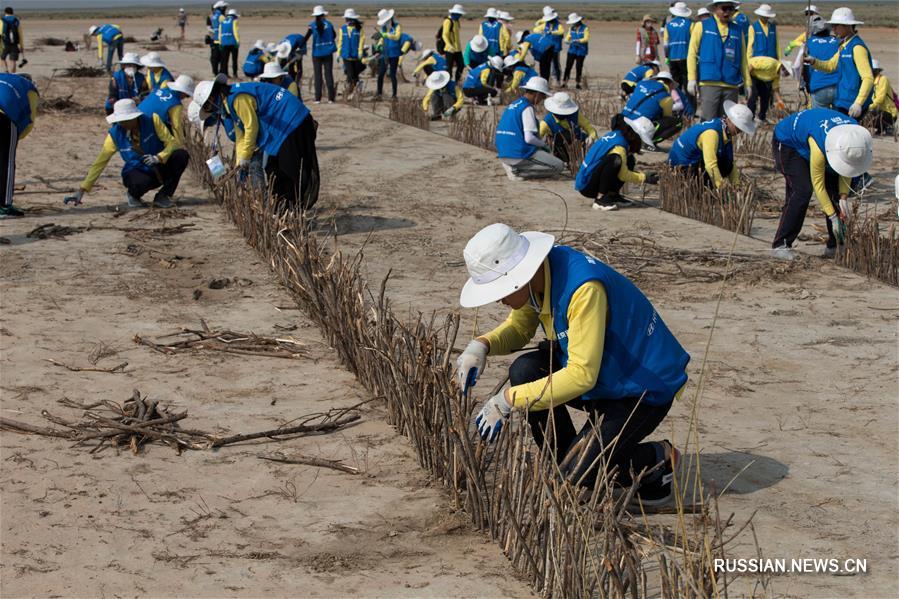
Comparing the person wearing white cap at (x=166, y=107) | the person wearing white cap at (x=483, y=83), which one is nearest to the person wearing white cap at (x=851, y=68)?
the person wearing white cap at (x=166, y=107)

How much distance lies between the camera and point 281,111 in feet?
29.2

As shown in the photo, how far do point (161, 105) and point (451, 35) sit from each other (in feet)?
34.3

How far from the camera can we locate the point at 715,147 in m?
9.42

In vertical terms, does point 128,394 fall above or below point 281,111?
below

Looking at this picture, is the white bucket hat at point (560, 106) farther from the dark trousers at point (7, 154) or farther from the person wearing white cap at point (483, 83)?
the person wearing white cap at point (483, 83)

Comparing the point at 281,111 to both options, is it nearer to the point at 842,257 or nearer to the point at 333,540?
the point at 842,257

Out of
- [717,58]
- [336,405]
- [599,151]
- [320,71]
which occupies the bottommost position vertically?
[336,405]

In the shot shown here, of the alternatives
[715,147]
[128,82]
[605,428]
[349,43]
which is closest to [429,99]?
[349,43]

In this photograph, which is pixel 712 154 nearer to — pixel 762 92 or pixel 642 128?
pixel 642 128

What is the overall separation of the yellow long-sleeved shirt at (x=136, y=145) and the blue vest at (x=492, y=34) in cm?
1086

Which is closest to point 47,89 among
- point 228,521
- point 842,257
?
point 842,257

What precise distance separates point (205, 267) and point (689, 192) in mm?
3945

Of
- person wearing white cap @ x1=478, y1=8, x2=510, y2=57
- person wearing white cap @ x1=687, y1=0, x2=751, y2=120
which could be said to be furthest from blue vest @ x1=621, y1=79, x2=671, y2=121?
person wearing white cap @ x1=478, y1=8, x2=510, y2=57

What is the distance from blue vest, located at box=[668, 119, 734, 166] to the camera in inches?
372
